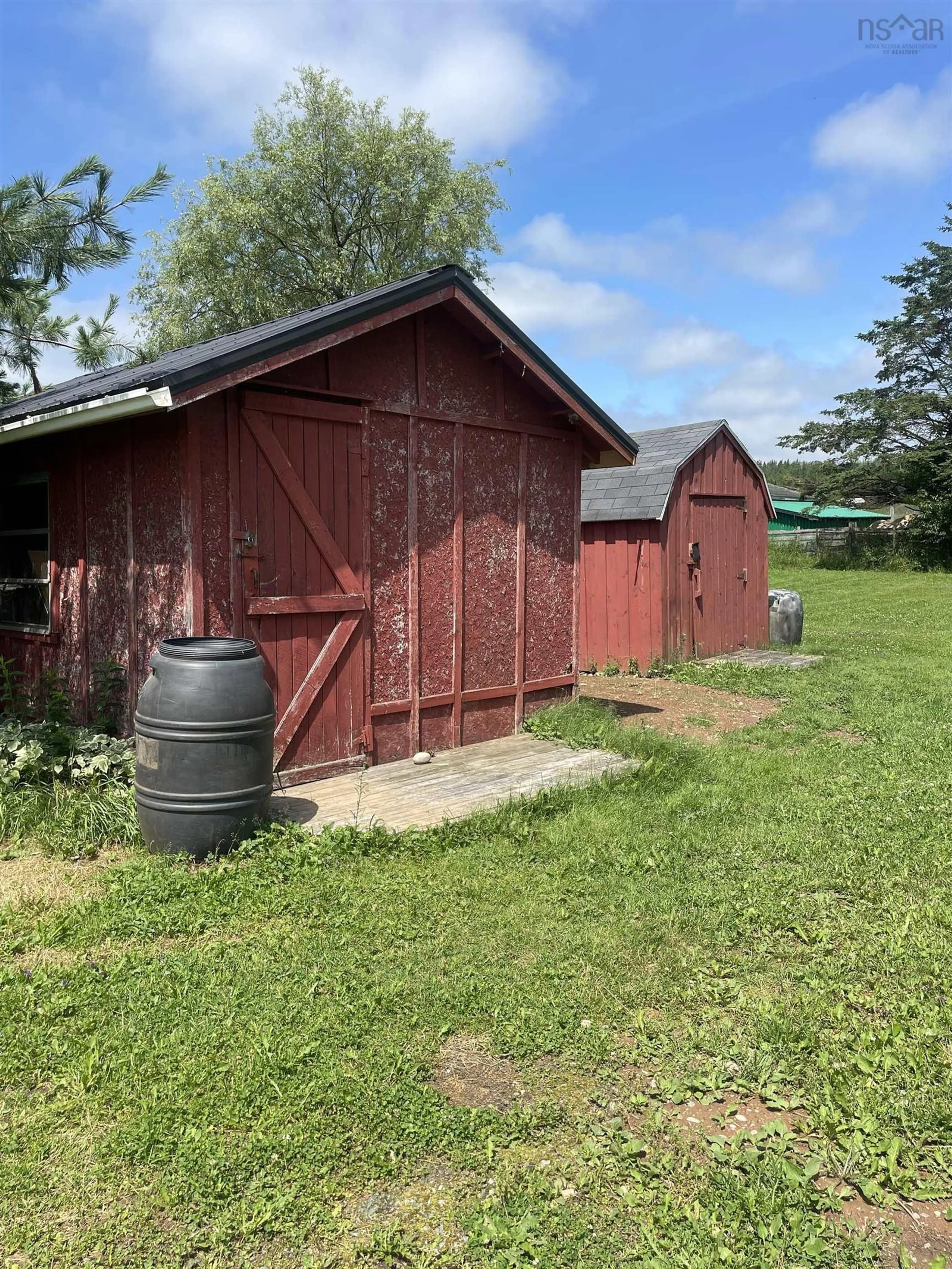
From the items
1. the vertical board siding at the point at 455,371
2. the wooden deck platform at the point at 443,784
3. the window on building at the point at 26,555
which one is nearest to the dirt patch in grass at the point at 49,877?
the wooden deck platform at the point at 443,784

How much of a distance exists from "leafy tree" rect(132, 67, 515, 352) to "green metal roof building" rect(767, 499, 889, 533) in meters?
31.6

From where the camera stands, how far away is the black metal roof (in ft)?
16.6

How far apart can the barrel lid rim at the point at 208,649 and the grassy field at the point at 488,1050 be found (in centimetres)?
107

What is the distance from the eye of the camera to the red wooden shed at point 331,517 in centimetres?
562

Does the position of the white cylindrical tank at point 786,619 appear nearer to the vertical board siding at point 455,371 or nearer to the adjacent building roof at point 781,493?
the vertical board siding at point 455,371

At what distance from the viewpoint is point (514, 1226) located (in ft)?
7.71

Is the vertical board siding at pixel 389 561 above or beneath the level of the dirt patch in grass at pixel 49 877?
above

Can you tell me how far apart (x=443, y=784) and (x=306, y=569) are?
1.83 m

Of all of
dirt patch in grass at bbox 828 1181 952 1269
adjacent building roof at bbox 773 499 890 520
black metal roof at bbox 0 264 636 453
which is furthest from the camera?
adjacent building roof at bbox 773 499 890 520

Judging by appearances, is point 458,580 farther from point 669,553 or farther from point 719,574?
point 719,574

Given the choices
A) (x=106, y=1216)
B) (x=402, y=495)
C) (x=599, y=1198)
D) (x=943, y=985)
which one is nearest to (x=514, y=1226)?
(x=599, y=1198)

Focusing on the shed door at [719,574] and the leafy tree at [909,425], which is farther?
the leafy tree at [909,425]

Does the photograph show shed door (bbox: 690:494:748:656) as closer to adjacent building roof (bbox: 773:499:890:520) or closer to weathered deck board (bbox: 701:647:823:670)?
weathered deck board (bbox: 701:647:823:670)

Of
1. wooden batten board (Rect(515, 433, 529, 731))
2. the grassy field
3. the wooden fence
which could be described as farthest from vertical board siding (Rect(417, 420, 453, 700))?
the wooden fence
